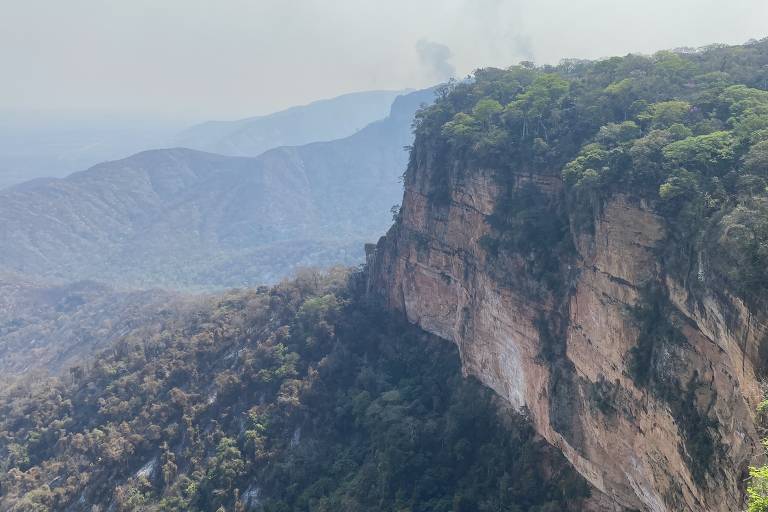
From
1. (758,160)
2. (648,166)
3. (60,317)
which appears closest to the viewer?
(758,160)

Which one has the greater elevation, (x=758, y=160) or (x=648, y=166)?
(x=758, y=160)

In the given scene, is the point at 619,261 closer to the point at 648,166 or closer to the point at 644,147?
the point at 648,166

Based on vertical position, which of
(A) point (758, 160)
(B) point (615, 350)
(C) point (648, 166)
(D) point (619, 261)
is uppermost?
(A) point (758, 160)

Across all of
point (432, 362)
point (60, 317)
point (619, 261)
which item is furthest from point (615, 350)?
point (60, 317)

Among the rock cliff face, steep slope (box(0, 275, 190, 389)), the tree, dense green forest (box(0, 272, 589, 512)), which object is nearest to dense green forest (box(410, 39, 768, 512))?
the tree

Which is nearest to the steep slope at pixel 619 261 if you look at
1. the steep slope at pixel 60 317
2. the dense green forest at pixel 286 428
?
the dense green forest at pixel 286 428

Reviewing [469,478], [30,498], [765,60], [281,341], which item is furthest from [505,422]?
[30,498]

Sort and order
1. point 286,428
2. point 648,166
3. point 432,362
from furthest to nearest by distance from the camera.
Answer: point 432,362, point 286,428, point 648,166
